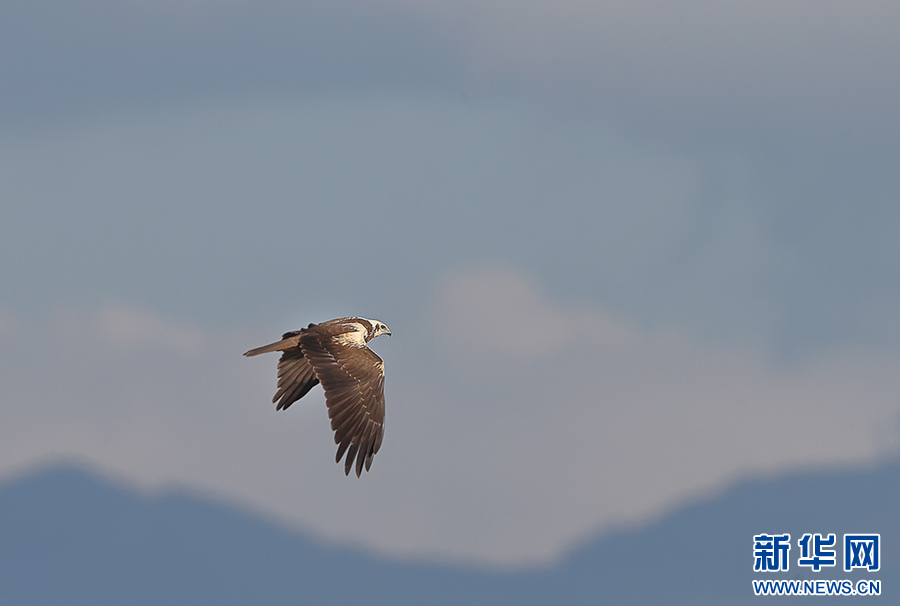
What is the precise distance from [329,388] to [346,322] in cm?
360

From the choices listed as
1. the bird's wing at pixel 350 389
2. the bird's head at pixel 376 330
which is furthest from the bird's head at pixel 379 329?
the bird's wing at pixel 350 389

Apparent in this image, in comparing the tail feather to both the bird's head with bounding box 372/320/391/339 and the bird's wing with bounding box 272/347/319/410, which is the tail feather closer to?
the bird's wing with bounding box 272/347/319/410

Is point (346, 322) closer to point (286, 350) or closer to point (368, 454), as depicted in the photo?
point (286, 350)

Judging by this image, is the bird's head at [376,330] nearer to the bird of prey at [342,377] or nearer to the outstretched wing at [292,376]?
the bird of prey at [342,377]

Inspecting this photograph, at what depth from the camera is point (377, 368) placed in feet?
86.0

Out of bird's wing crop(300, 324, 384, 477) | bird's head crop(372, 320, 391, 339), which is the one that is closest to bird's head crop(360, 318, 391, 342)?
bird's head crop(372, 320, 391, 339)

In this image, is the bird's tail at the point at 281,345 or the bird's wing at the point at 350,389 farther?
the bird's tail at the point at 281,345

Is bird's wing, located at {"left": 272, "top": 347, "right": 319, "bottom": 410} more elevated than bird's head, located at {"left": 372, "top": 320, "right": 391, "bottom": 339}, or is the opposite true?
bird's head, located at {"left": 372, "top": 320, "right": 391, "bottom": 339}

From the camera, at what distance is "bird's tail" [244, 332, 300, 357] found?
2645 centimetres

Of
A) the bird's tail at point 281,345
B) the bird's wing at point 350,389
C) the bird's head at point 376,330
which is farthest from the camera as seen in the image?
the bird's head at point 376,330

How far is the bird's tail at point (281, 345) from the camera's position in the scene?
26.5 m

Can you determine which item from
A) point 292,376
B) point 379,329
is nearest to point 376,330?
point 379,329

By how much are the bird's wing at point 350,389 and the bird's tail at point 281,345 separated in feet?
0.53

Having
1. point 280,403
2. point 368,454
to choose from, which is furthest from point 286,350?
point 368,454
